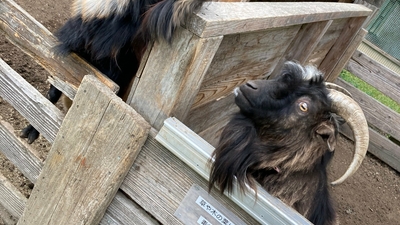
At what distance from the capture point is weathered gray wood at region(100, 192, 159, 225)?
1855 millimetres

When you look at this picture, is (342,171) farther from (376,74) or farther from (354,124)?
(354,124)

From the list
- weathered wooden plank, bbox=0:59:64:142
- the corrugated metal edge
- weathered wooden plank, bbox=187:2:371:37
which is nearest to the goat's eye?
weathered wooden plank, bbox=187:2:371:37

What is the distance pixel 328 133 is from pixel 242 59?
2.37 feet

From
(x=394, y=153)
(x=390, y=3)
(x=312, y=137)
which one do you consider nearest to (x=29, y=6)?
(x=312, y=137)

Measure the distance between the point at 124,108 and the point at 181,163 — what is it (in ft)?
1.19

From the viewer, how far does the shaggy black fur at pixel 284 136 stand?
207cm

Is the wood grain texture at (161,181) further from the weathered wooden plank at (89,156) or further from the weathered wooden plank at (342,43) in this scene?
the weathered wooden plank at (342,43)

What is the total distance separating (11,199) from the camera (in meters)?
2.35

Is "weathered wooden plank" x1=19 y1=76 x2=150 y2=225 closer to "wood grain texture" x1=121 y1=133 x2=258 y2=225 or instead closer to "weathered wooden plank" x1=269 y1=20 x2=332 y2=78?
"wood grain texture" x1=121 y1=133 x2=258 y2=225

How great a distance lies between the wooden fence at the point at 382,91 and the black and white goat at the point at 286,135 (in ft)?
11.8

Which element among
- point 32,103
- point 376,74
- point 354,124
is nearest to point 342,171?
point 376,74

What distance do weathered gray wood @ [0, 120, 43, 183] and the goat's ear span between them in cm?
159

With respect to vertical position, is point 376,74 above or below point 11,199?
above

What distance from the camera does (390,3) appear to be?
46.9ft
